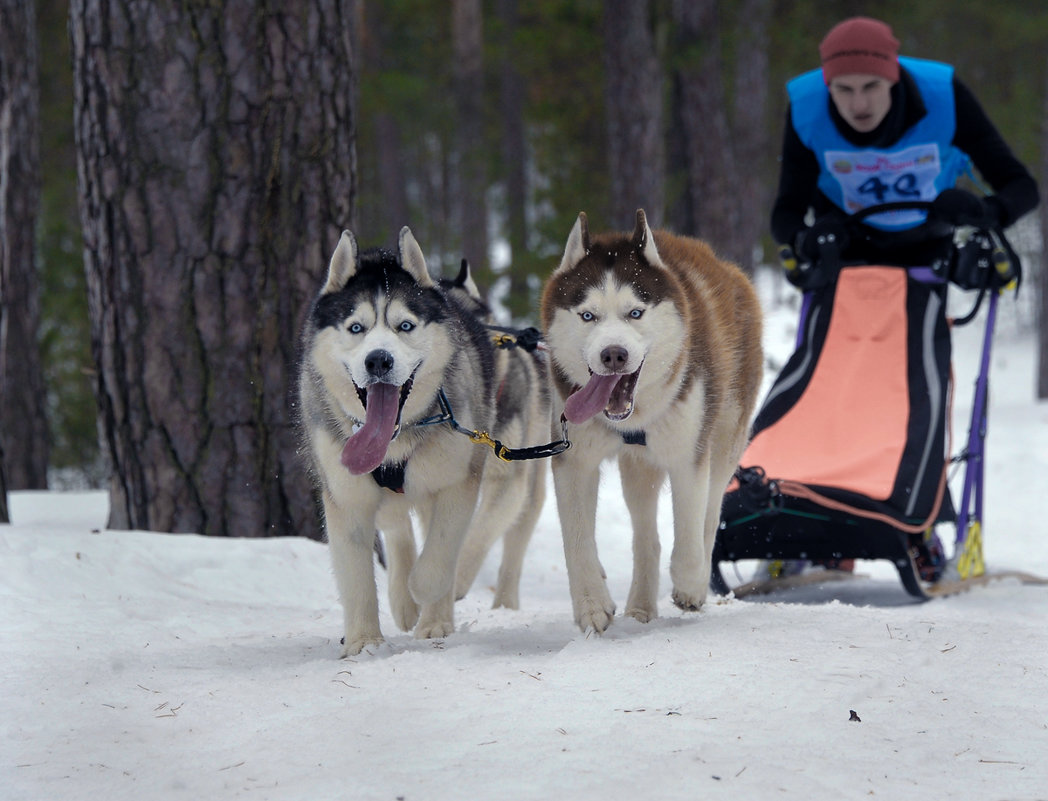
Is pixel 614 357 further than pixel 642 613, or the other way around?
pixel 642 613

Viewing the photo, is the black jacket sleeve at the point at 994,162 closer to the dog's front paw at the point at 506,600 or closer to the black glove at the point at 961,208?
the black glove at the point at 961,208

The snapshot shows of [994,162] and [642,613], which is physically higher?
[994,162]

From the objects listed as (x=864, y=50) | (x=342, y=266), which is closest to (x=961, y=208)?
(x=864, y=50)

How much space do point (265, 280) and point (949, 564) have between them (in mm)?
3363

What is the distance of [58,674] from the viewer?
2.91 meters

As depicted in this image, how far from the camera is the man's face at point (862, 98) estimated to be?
472 cm

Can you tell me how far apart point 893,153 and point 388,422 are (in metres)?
3.03

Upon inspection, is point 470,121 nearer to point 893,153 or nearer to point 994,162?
point 893,153

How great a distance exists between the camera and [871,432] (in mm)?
4809

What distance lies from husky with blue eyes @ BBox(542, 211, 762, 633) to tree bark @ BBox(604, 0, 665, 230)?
18.8 feet

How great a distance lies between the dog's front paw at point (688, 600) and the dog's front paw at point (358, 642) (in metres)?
1.02

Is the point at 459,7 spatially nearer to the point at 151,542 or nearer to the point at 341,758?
the point at 151,542

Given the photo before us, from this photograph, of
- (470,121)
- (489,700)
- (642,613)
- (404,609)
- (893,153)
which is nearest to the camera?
(489,700)

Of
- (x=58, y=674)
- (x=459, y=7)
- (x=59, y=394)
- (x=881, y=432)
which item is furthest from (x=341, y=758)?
(x=459, y=7)
